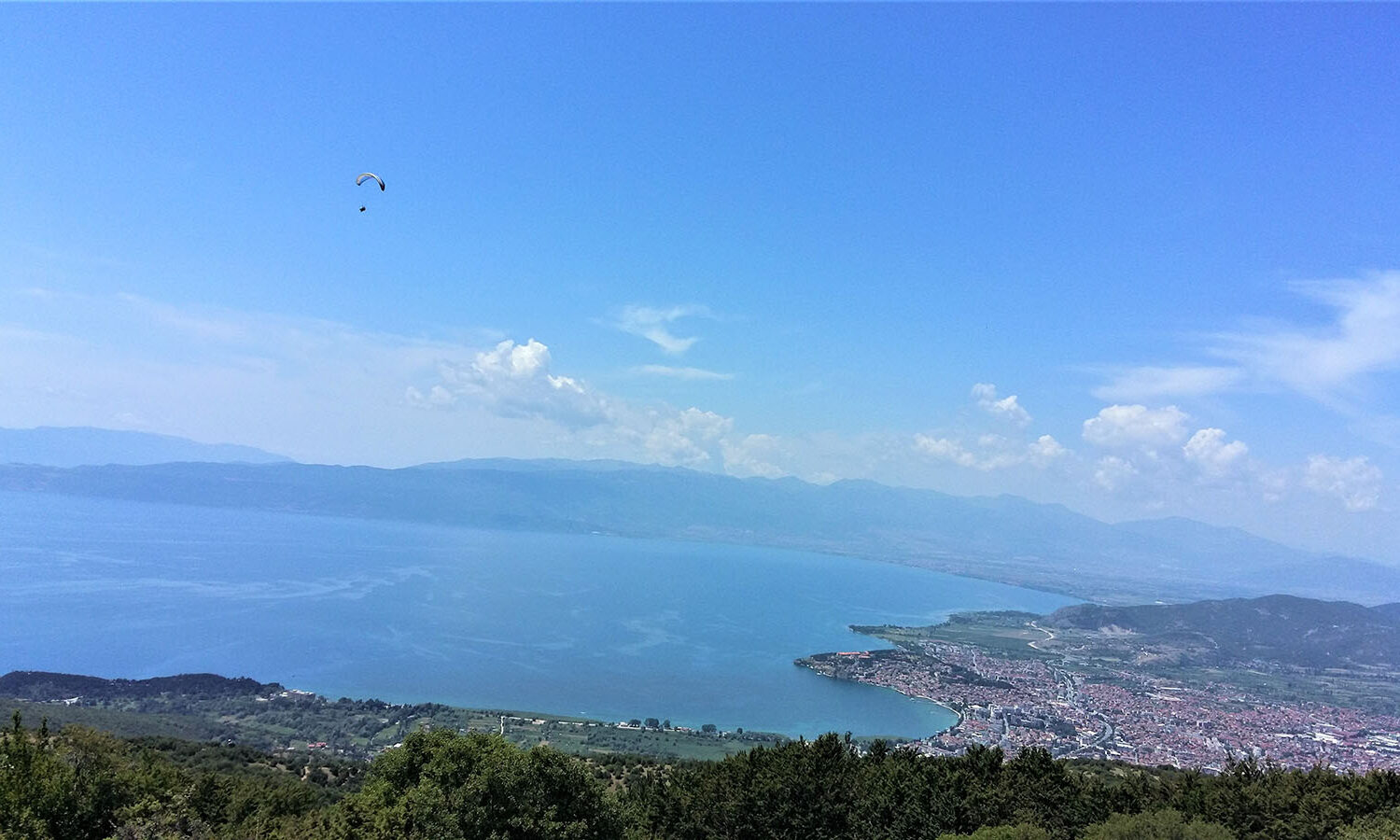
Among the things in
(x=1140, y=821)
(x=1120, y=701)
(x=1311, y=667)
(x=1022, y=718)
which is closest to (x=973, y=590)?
(x=1311, y=667)

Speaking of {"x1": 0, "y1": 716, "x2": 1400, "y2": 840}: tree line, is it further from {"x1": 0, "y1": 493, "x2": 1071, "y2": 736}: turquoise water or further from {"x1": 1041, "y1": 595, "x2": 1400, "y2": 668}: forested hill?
{"x1": 1041, "y1": 595, "x2": 1400, "y2": 668}: forested hill

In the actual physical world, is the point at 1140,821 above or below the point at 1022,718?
above

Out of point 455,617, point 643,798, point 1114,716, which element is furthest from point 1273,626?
point 643,798

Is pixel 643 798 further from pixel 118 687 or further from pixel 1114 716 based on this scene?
pixel 1114 716

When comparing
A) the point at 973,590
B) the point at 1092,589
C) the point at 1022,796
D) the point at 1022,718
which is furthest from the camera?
the point at 1092,589

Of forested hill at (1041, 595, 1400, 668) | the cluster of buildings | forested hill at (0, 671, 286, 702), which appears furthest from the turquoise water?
forested hill at (1041, 595, 1400, 668)

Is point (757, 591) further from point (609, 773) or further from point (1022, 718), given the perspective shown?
point (609, 773)

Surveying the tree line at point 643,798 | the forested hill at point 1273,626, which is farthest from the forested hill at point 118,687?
the forested hill at point 1273,626
